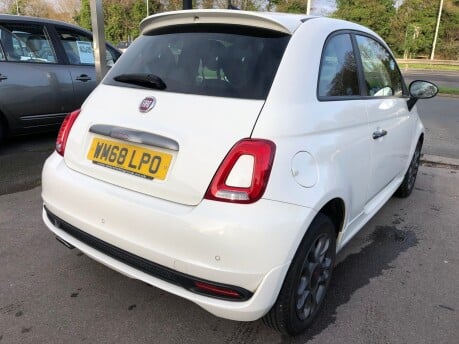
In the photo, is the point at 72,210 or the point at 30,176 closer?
the point at 72,210

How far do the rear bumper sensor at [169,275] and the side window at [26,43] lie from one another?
404cm

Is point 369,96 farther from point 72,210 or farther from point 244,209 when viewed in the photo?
point 72,210

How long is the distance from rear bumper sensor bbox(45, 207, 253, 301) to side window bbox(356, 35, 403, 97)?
1.79 metres

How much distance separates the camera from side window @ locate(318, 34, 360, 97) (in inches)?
94.6

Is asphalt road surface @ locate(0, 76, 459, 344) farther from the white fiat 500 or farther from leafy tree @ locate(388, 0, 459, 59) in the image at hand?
leafy tree @ locate(388, 0, 459, 59)

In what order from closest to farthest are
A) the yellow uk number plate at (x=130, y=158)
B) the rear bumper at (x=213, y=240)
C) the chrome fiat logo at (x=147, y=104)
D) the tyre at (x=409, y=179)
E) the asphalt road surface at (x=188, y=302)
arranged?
the rear bumper at (x=213, y=240), the yellow uk number plate at (x=130, y=158), the chrome fiat logo at (x=147, y=104), the asphalt road surface at (x=188, y=302), the tyre at (x=409, y=179)

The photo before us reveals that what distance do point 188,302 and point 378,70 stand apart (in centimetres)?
226

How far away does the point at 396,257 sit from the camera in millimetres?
3309

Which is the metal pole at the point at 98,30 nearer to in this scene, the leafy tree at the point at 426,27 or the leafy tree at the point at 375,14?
the leafy tree at the point at 426,27

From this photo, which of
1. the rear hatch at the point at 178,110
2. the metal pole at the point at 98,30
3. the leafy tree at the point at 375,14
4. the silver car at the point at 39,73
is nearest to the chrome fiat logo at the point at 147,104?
the rear hatch at the point at 178,110

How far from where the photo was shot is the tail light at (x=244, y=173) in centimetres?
190

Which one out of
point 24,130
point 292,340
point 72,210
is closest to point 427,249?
point 292,340

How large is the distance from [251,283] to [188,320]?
28.8 inches

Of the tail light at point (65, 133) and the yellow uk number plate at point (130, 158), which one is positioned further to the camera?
the tail light at point (65, 133)
